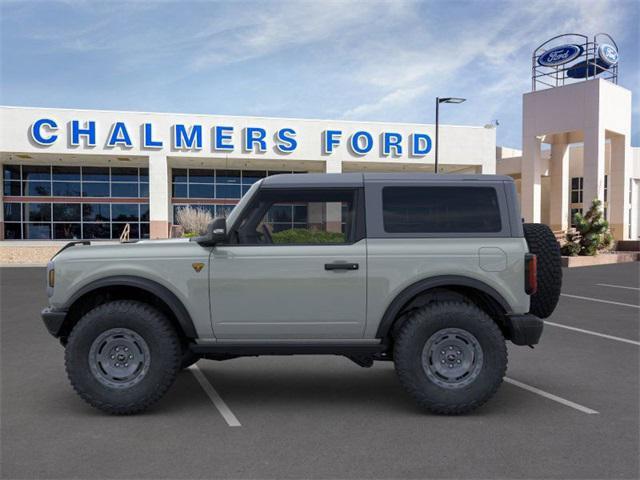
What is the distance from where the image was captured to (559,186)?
108 ft

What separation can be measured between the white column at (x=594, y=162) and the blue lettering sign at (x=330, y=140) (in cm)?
1358

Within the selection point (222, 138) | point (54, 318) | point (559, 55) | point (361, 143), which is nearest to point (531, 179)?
point (559, 55)

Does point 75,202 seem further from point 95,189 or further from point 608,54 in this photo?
point 608,54

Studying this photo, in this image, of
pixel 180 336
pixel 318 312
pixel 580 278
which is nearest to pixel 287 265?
pixel 318 312

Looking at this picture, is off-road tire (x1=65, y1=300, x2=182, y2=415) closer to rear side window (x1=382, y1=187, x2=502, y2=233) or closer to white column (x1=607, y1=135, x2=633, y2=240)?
rear side window (x1=382, y1=187, x2=502, y2=233)

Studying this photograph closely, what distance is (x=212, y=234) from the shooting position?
183 inches

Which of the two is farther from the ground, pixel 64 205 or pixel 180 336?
pixel 64 205

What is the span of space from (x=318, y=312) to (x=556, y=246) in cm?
230

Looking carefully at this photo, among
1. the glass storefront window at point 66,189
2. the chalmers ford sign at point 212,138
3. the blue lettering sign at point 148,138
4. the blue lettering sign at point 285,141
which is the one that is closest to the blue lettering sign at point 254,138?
the chalmers ford sign at point 212,138

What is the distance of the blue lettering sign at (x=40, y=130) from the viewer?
27.3m

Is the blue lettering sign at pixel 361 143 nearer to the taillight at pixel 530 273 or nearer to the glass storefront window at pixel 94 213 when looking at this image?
the glass storefront window at pixel 94 213

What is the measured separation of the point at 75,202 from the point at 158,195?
6033 millimetres

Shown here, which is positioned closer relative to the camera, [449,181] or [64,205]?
[449,181]

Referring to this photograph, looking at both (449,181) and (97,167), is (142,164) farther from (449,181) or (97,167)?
(449,181)
